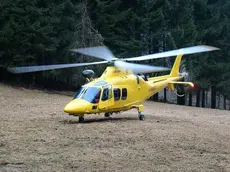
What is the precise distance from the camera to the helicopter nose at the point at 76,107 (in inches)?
484

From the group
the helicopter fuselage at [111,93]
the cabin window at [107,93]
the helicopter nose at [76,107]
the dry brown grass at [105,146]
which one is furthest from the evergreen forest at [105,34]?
the helicopter nose at [76,107]

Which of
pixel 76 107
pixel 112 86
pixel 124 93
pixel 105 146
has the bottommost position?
pixel 105 146

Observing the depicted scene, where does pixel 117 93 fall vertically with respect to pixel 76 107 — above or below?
above

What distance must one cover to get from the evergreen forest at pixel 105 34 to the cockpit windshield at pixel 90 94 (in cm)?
1055

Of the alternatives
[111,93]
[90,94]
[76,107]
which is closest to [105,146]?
[76,107]

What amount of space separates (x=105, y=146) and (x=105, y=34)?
60.0 ft

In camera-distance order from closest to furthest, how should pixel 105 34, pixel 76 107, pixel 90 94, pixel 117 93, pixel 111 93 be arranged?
pixel 76 107 < pixel 90 94 < pixel 111 93 < pixel 117 93 < pixel 105 34

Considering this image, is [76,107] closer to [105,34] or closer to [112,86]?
[112,86]

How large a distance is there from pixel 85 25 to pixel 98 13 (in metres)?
2.04

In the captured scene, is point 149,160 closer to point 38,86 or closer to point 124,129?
point 124,129

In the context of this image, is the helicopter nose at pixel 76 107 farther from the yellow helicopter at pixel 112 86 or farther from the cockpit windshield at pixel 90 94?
the cockpit windshield at pixel 90 94

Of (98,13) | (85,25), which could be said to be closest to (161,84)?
(85,25)

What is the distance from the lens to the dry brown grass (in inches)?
308

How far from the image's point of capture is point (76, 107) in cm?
1234
